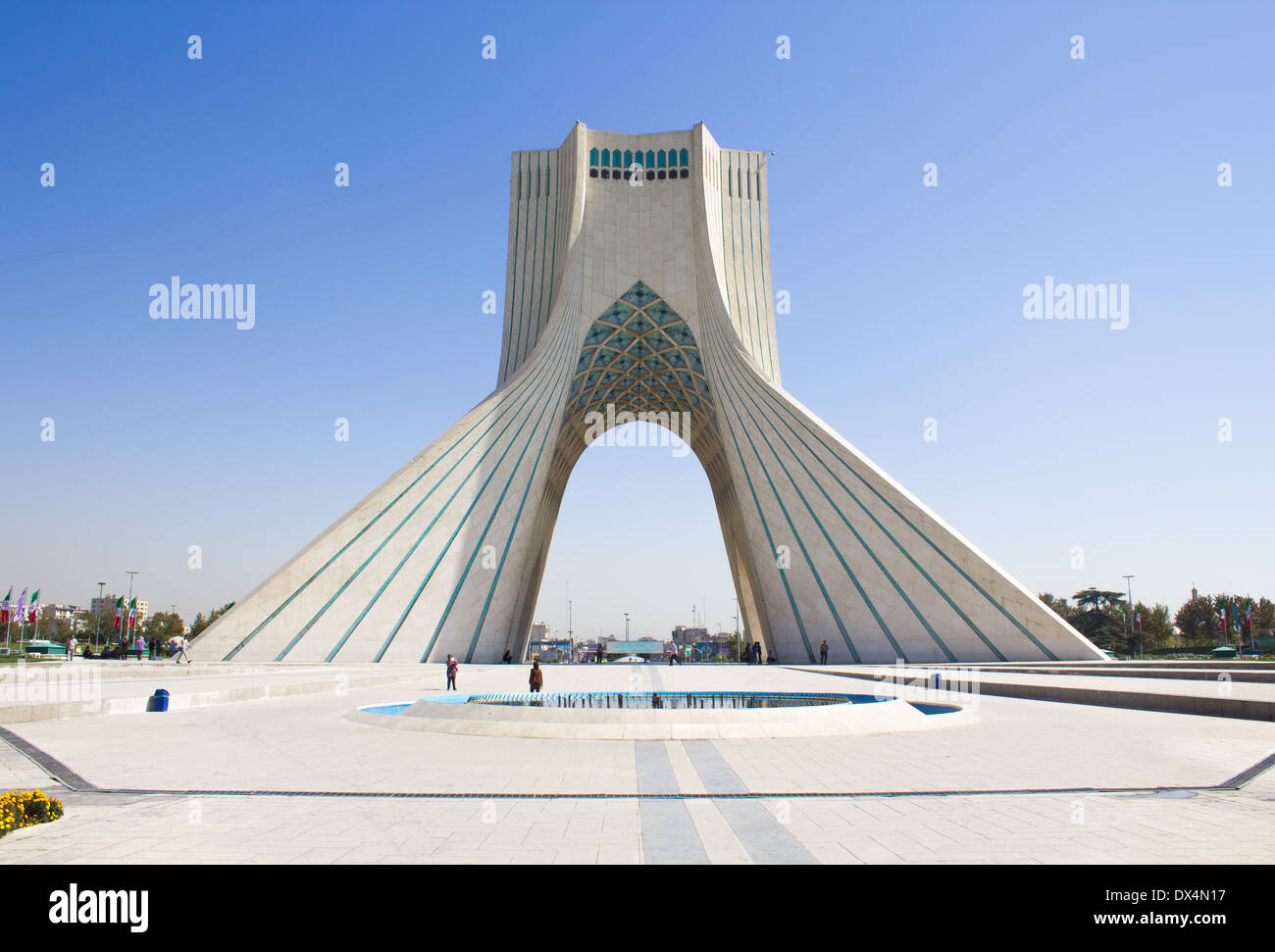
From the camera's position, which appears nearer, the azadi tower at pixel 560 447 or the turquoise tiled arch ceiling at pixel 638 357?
the azadi tower at pixel 560 447

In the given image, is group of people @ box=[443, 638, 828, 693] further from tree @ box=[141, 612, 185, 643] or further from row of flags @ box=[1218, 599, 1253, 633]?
tree @ box=[141, 612, 185, 643]

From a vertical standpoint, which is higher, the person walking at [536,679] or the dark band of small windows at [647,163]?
the dark band of small windows at [647,163]

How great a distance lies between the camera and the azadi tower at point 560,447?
17484 millimetres

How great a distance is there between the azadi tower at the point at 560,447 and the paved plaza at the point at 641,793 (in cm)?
905

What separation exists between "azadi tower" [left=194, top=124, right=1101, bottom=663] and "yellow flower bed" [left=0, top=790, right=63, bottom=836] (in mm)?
13995

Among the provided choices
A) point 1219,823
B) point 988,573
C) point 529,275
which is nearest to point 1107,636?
point 988,573

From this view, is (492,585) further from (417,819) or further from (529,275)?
(417,819)

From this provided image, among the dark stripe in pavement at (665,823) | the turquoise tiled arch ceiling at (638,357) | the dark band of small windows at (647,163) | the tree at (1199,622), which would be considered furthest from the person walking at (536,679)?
the tree at (1199,622)

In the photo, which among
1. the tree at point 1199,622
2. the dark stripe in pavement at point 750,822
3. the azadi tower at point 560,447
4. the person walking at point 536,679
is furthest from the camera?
the tree at point 1199,622

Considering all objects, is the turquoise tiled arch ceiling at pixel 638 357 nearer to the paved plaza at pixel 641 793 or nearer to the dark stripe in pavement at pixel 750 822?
the paved plaza at pixel 641 793

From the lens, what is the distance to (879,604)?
711 inches

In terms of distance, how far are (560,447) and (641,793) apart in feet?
83.4
